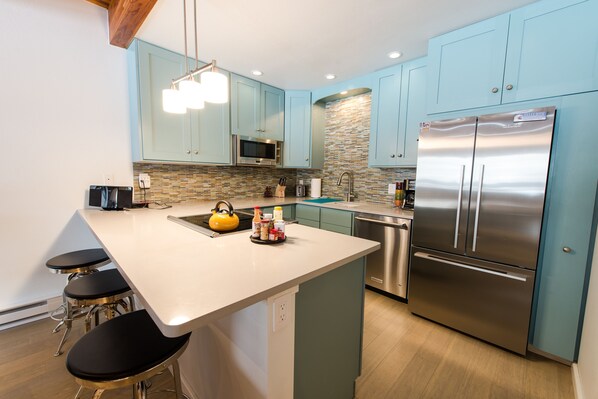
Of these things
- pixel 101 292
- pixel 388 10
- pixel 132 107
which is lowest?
pixel 101 292

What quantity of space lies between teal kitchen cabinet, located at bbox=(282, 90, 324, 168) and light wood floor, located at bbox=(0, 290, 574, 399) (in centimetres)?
224

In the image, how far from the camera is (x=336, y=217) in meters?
2.83

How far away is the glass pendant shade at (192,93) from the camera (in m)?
1.28

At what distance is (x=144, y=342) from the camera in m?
0.92

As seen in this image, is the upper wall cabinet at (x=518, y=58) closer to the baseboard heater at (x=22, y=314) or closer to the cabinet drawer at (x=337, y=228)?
the cabinet drawer at (x=337, y=228)

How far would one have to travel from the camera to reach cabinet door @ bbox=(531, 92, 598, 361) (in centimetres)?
152

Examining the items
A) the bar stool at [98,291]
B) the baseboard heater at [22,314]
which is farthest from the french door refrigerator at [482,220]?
the baseboard heater at [22,314]

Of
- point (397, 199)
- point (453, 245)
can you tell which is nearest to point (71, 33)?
point (397, 199)

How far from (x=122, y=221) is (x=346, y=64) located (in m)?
2.48

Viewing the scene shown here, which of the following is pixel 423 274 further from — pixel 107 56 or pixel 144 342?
pixel 107 56

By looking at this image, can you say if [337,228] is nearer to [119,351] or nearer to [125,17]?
[119,351]

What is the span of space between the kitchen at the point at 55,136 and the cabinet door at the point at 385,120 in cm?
82

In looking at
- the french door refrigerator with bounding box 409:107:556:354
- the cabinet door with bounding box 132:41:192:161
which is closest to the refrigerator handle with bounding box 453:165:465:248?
the french door refrigerator with bounding box 409:107:556:354

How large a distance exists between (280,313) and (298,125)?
2.95m
